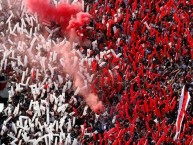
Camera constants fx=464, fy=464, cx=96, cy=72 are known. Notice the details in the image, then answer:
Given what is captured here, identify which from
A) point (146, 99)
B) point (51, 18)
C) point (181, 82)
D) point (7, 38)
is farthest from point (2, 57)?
point (181, 82)

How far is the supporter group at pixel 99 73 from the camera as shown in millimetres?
4035

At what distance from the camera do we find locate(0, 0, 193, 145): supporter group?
13.2 ft

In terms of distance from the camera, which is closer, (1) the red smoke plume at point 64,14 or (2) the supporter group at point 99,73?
(2) the supporter group at point 99,73

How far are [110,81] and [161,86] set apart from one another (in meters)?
0.50

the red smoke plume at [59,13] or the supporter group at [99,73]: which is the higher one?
the red smoke plume at [59,13]

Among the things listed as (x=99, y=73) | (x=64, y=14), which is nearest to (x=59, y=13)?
(x=64, y=14)

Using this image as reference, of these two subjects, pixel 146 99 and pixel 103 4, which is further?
pixel 103 4

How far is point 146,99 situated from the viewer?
14.1ft

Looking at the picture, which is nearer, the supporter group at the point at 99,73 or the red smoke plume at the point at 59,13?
the supporter group at the point at 99,73

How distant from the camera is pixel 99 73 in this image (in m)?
4.56

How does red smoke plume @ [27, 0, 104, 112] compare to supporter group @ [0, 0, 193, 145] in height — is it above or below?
above

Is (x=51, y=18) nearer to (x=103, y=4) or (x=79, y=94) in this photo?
(x=103, y=4)

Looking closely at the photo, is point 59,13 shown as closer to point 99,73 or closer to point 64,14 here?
point 64,14

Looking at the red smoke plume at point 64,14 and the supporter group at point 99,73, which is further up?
the red smoke plume at point 64,14
